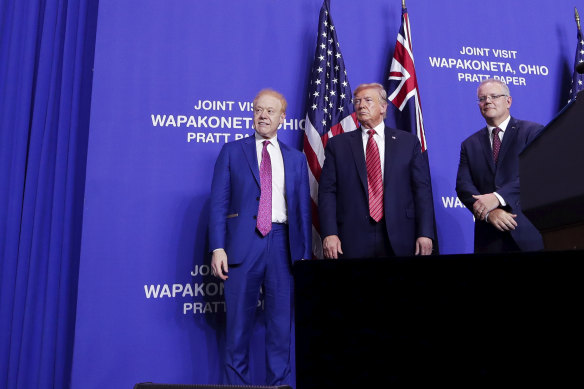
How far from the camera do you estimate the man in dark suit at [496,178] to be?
2840 millimetres

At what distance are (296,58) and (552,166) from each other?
10.9 feet

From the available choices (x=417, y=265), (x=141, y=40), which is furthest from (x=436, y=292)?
(x=141, y=40)

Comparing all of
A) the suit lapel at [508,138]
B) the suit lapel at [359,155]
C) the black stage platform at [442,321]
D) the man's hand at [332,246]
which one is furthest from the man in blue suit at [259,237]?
the black stage platform at [442,321]

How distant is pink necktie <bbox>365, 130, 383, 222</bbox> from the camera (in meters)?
2.88

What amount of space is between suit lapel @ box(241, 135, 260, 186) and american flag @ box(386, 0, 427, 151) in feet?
3.98

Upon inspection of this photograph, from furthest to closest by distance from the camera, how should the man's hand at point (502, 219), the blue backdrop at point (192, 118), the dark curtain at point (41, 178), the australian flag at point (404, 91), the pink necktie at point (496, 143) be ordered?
Result: the australian flag at point (404, 91)
the blue backdrop at point (192, 118)
the dark curtain at point (41, 178)
the pink necktie at point (496, 143)
the man's hand at point (502, 219)

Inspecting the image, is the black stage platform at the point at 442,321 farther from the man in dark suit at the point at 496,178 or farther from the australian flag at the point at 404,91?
the australian flag at the point at 404,91

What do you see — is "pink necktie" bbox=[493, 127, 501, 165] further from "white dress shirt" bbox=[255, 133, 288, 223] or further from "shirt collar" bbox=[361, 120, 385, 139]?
"white dress shirt" bbox=[255, 133, 288, 223]

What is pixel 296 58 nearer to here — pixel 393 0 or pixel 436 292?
pixel 393 0

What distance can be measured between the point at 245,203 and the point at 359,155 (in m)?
0.73

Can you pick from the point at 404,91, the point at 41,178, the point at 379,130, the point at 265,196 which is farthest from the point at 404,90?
the point at 41,178

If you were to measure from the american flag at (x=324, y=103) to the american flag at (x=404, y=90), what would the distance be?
364mm

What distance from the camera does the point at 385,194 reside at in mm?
2898

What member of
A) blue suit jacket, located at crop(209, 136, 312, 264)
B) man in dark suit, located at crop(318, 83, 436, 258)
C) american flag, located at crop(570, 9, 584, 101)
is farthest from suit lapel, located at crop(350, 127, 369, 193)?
american flag, located at crop(570, 9, 584, 101)
